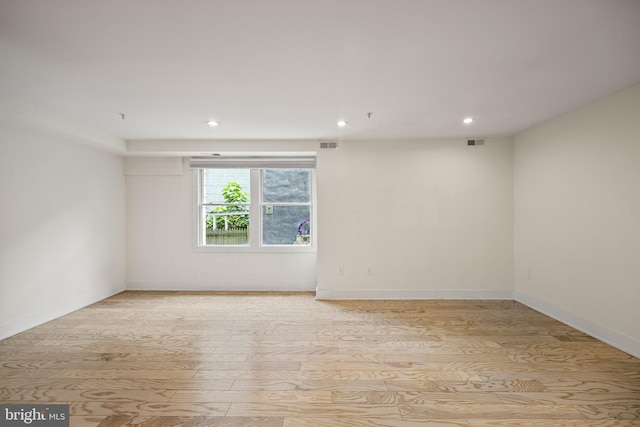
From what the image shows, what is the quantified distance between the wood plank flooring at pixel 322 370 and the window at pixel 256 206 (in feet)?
5.13

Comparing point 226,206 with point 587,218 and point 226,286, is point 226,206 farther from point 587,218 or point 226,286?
point 587,218

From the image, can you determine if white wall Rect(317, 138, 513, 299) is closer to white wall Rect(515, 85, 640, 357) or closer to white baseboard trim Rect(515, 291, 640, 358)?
white wall Rect(515, 85, 640, 357)

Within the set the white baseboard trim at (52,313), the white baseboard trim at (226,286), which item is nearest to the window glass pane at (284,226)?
the white baseboard trim at (226,286)

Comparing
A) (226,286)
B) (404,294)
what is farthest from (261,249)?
(404,294)

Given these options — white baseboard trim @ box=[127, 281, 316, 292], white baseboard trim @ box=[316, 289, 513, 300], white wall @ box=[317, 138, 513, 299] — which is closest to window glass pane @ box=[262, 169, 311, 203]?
white wall @ box=[317, 138, 513, 299]

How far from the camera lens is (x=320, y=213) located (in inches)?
179

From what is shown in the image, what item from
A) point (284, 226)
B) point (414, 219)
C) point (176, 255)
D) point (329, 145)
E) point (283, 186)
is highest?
point (329, 145)

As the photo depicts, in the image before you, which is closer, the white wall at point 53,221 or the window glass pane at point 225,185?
the white wall at point 53,221

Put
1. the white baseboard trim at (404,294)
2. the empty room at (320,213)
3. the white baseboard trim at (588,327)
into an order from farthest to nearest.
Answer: the white baseboard trim at (404,294)
the white baseboard trim at (588,327)
the empty room at (320,213)

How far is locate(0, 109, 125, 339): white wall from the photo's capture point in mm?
3225

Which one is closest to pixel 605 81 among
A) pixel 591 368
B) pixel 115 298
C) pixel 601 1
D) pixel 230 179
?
pixel 601 1

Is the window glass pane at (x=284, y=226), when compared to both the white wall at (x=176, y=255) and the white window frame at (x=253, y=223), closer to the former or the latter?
the white window frame at (x=253, y=223)

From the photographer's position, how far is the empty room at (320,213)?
1898 mm

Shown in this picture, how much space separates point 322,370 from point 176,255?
3556mm
